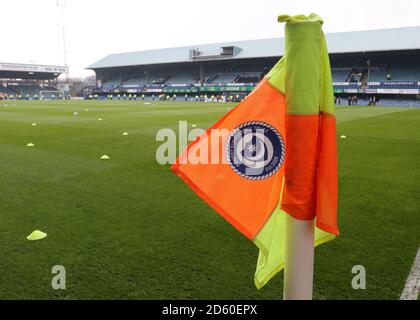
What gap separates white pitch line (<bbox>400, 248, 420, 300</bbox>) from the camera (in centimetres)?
303

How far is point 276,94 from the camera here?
2.08m

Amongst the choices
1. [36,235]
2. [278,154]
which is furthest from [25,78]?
[278,154]

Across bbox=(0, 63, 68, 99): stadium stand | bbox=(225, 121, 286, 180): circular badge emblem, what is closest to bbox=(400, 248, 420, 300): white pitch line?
bbox=(225, 121, 286, 180): circular badge emblem

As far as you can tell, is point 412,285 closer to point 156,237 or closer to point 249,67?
point 156,237

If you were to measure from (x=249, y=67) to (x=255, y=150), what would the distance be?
203 ft

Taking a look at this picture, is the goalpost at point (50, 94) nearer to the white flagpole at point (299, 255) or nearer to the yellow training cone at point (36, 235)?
the yellow training cone at point (36, 235)

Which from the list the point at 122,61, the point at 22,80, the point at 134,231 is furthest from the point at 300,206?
the point at 22,80

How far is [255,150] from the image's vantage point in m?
2.17

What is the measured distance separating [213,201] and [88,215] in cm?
312

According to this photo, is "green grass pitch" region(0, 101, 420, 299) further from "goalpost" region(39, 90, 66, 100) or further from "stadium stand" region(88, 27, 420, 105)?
"goalpost" region(39, 90, 66, 100)

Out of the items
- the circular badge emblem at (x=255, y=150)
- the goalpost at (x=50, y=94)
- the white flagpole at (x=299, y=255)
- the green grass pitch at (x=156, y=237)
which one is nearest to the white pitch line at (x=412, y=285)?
the green grass pitch at (x=156, y=237)

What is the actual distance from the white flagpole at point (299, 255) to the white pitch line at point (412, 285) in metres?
1.57

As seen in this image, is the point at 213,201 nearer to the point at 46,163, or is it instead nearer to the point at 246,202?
the point at 246,202

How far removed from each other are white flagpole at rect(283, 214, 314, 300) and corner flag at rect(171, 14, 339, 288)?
0.06 m
